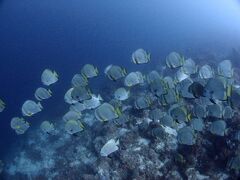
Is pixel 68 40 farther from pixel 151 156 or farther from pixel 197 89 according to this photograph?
pixel 197 89

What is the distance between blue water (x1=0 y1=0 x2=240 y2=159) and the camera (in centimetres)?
3125

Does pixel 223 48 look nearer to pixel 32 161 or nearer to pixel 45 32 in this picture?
pixel 32 161

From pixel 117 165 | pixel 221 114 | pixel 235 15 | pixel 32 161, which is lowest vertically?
pixel 235 15

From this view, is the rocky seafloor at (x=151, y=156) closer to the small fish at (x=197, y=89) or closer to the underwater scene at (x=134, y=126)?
the underwater scene at (x=134, y=126)

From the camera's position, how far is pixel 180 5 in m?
131

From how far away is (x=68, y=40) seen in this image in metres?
73.0

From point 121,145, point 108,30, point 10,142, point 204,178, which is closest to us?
point 204,178

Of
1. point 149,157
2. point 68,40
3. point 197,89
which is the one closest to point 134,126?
point 149,157

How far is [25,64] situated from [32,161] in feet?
108

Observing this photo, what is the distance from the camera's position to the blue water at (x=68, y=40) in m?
31.2

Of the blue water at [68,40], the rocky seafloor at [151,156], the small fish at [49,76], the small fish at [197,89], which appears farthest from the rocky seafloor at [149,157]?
the blue water at [68,40]

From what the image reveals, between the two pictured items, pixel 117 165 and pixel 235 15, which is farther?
pixel 235 15

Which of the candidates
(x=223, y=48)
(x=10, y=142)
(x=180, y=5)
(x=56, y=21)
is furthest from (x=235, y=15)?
(x=10, y=142)

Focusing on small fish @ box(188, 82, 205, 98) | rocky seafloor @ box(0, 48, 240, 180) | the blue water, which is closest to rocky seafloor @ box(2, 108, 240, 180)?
rocky seafloor @ box(0, 48, 240, 180)
